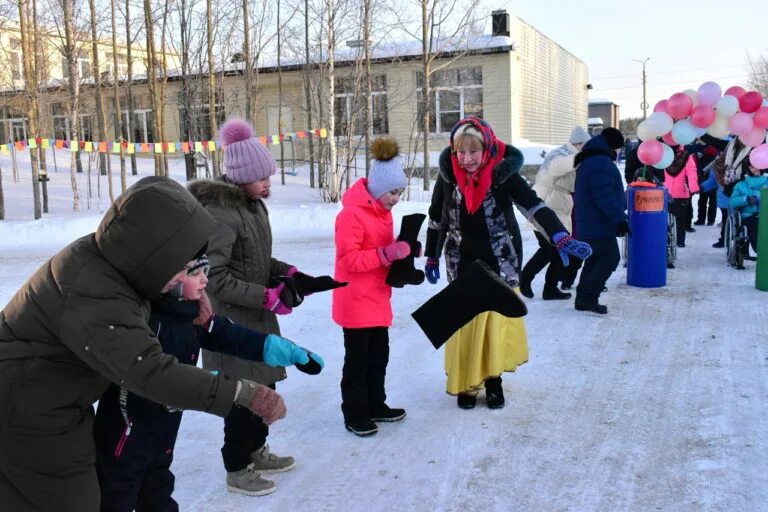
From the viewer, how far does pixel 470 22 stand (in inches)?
648

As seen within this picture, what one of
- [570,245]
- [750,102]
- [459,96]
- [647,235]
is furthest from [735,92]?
[459,96]

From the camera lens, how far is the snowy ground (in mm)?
3229

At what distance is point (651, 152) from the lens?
334 inches

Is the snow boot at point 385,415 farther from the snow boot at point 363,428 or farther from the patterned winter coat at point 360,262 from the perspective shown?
the patterned winter coat at point 360,262

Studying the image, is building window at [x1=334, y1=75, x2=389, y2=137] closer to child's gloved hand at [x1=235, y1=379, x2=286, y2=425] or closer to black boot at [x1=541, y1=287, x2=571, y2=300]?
black boot at [x1=541, y1=287, x2=571, y2=300]

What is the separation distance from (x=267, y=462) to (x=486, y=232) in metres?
1.87

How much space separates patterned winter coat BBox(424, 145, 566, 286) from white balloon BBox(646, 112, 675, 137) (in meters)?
4.96

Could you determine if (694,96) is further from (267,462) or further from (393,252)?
(267,462)

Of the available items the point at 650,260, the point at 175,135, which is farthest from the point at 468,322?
the point at 175,135

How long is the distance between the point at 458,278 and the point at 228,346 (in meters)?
1.96

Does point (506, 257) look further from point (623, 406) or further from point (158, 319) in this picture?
point (158, 319)

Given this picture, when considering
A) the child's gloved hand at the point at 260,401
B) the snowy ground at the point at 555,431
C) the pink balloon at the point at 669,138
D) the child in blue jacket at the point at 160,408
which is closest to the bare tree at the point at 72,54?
the pink balloon at the point at 669,138

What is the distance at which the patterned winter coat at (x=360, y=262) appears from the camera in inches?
148

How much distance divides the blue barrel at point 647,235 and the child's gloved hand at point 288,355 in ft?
20.7
